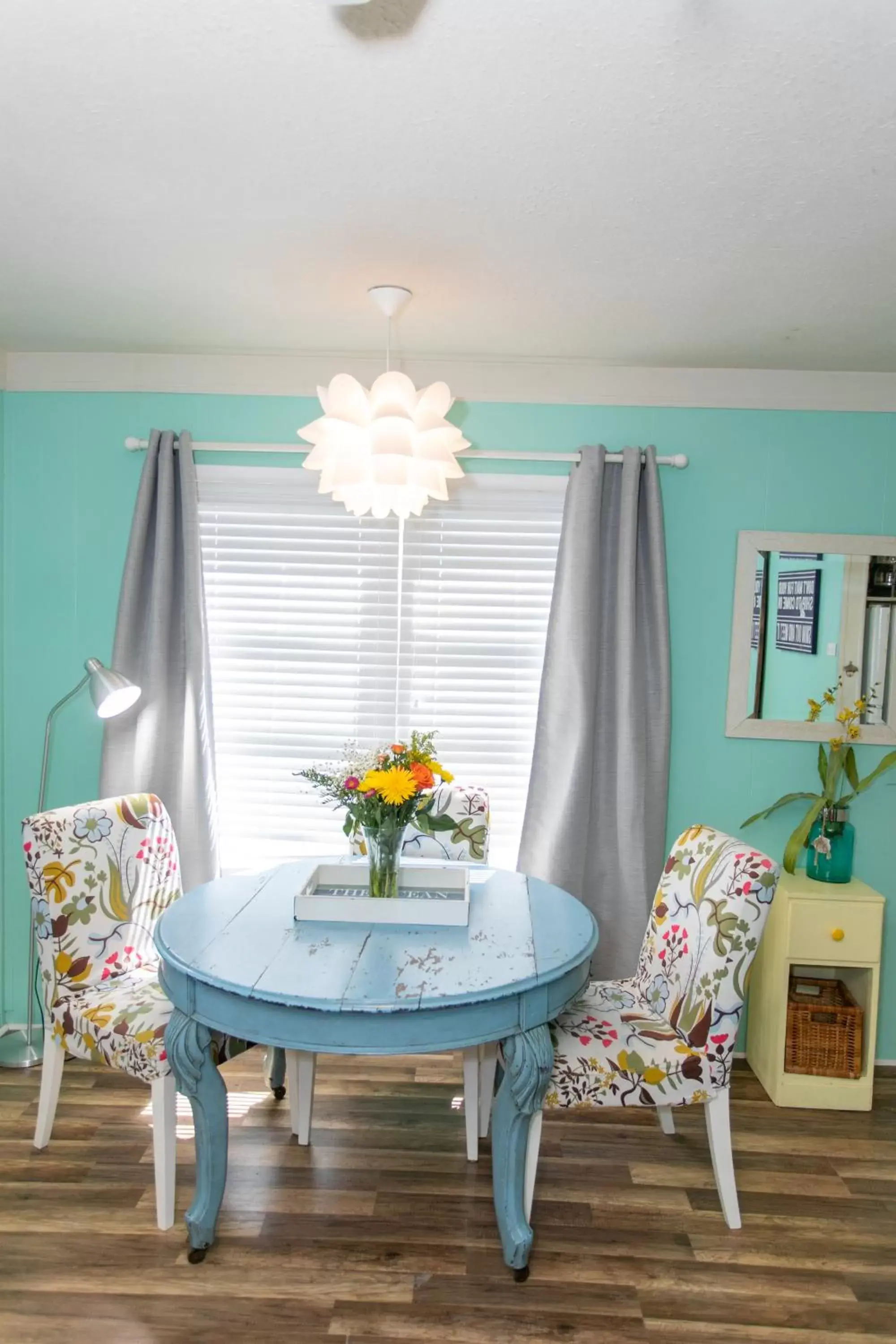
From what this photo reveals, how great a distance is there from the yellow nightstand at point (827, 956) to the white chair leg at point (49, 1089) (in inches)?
91.3

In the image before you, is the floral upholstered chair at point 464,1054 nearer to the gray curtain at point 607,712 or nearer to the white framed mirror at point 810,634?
the gray curtain at point 607,712

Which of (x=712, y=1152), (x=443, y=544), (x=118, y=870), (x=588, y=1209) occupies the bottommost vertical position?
(x=588, y=1209)

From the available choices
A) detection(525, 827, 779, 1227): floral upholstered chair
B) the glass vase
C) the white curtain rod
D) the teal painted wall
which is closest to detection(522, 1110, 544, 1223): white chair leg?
detection(525, 827, 779, 1227): floral upholstered chair

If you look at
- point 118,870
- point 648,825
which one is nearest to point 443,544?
point 648,825

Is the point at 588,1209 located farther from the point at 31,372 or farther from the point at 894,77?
the point at 31,372

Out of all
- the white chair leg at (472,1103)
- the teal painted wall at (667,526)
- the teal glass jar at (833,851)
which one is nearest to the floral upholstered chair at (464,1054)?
the white chair leg at (472,1103)

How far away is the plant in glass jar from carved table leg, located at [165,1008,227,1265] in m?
2.09

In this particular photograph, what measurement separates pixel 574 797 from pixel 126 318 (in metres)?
2.22

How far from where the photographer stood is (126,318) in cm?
302

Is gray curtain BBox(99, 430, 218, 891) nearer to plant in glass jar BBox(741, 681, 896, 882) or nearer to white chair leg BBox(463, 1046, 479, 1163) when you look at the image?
white chair leg BBox(463, 1046, 479, 1163)

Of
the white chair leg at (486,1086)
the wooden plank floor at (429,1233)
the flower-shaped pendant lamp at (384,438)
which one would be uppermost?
the flower-shaped pendant lamp at (384,438)

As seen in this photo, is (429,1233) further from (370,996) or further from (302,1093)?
(370,996)

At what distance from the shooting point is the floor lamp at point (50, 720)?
9.70 feet

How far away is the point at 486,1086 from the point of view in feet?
9.55
